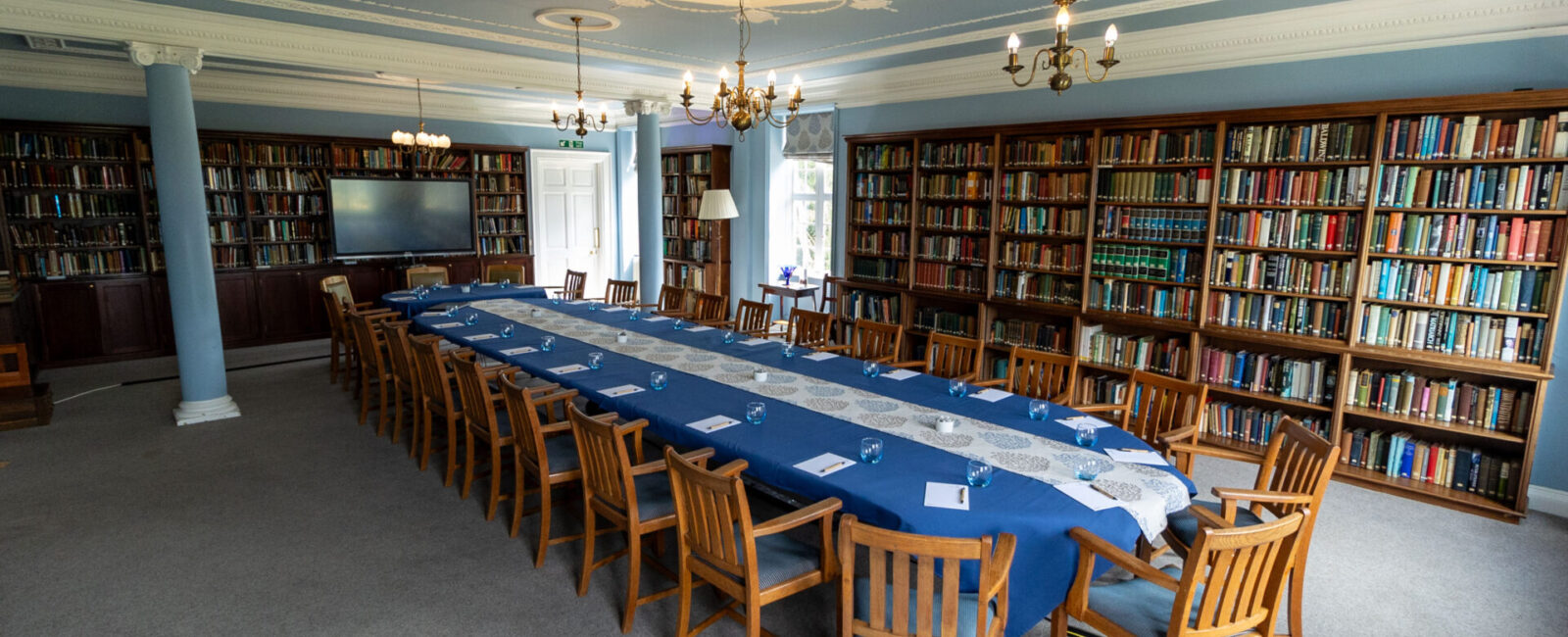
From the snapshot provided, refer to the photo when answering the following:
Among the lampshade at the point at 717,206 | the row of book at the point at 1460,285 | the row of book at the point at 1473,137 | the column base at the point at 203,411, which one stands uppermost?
the row of book at the point at 1473,137

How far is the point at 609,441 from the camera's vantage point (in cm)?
283

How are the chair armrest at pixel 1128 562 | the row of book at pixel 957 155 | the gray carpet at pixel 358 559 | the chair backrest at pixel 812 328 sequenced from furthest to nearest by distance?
the row of book at pixel 957 155, the chair backrest at pixel 812 328, the gray carpet at pixel 358 559, the chair armrest at pixel 1128 562

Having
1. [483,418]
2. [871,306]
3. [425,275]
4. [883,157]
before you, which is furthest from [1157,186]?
[425,275]

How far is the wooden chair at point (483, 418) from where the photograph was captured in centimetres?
376

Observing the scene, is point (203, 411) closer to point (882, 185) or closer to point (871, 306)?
point (871, 306)

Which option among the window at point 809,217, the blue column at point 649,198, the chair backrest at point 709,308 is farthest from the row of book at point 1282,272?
the blue column at point 649,198

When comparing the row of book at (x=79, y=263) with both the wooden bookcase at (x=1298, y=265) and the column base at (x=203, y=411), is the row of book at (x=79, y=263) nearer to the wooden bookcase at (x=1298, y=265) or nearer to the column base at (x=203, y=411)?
the column base at (x=203, y=411)

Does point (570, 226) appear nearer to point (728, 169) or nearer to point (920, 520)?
point (728, 169)

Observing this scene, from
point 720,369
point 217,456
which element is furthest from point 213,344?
point 720,369

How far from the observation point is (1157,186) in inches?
208

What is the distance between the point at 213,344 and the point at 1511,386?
331 inches

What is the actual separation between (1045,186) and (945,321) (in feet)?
4.80

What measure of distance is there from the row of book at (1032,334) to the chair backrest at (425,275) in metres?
6.05

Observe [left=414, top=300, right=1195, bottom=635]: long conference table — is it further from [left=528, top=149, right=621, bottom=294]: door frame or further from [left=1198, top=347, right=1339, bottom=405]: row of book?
[left=528, top=149, right=621, bottom=294]: door frame
